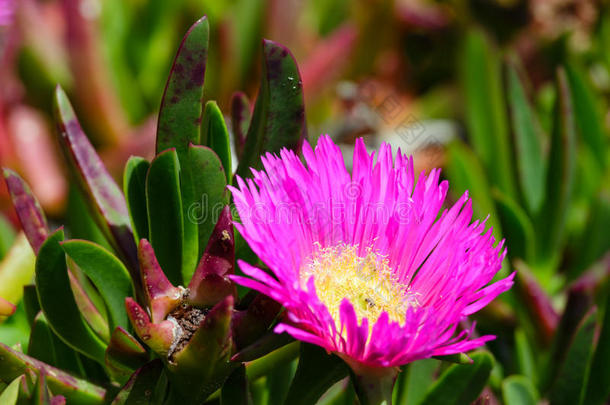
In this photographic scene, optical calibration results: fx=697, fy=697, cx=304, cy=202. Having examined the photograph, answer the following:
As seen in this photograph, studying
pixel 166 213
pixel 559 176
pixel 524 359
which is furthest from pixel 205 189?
pixel 559 176

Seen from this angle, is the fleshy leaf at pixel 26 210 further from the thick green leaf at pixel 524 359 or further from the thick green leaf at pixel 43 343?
the thick green leaf at pixel 524 359

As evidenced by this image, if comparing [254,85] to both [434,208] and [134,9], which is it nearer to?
[134,9]

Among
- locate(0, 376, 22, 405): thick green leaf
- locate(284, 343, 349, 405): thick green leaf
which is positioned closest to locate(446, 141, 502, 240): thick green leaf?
locate(284, 343, 349, 405): thick green leaf

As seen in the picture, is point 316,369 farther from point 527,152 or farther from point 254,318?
point 527,152

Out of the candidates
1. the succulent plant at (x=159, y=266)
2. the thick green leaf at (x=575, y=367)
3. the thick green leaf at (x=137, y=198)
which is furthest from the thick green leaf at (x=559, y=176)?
the thick green leaf at (x=137, y=198)

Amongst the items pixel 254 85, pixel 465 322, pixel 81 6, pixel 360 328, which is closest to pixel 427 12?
pixel 254 85

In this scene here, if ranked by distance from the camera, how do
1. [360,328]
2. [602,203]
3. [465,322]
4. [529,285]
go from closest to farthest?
[360,328] → [465,322] → [529,285] → [602,203]
